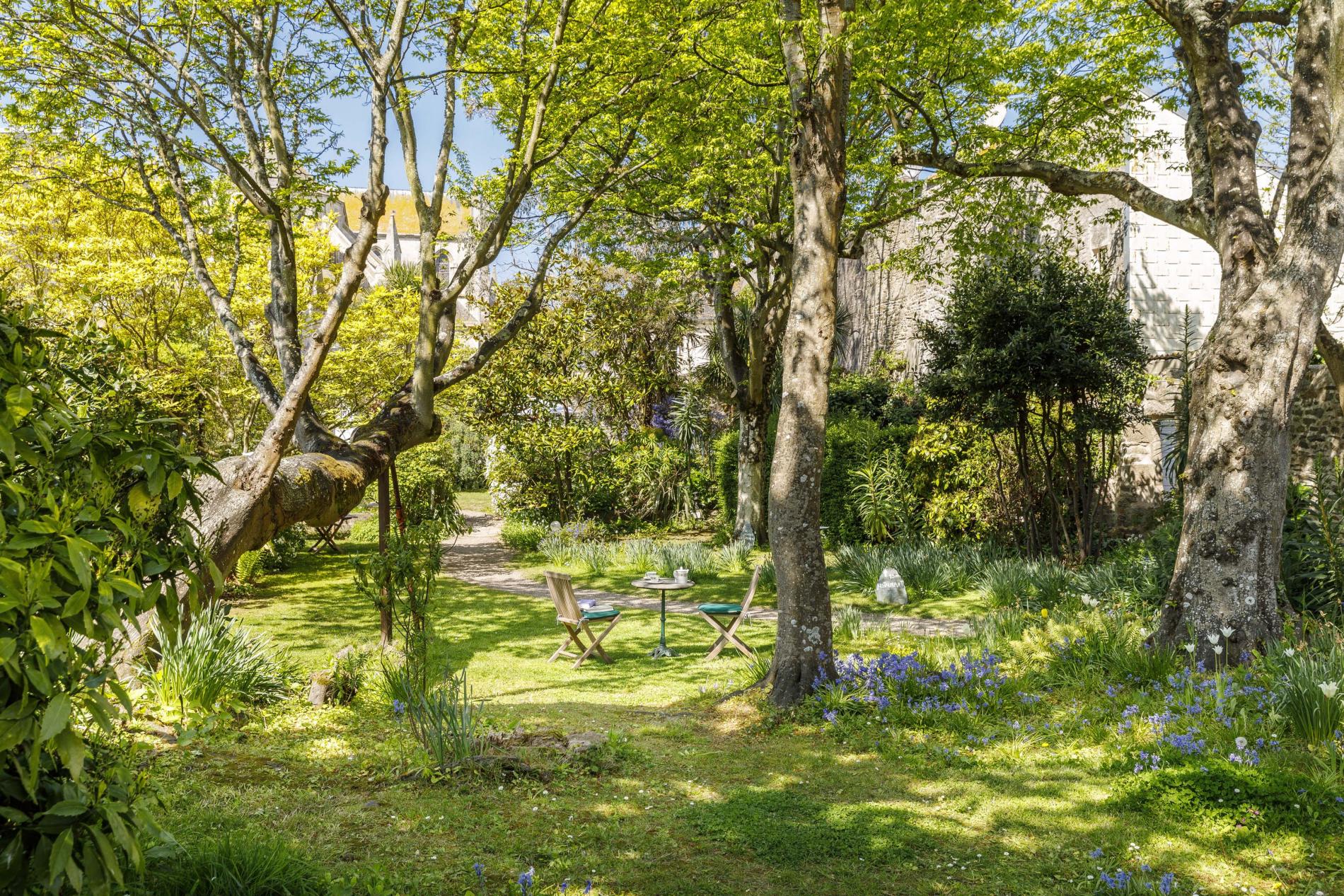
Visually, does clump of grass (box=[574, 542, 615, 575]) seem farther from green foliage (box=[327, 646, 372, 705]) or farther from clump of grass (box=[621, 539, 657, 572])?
green foliage (box=[327, 646, 372, 705])

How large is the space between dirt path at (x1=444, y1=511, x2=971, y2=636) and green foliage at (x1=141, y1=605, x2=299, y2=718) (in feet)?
16.7

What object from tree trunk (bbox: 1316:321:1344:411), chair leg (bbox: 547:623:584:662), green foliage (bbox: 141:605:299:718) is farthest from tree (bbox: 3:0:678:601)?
tree trunk (bbox: 1316:321:1344:411)

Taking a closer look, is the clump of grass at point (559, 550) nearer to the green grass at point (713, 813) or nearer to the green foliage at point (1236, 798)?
the green grass at point (713, 813)

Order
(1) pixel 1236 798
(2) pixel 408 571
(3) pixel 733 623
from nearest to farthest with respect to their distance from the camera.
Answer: (1) pixel 1236 798 → (2) pixel 408 571 → (3) pixel 733 623

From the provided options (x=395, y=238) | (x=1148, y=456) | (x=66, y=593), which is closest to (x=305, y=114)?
(x=66, y=593)

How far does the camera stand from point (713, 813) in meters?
4.61

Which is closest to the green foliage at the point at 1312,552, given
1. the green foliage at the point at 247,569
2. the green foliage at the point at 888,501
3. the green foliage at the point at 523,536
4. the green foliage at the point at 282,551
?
the green foliage at the point at 888,501

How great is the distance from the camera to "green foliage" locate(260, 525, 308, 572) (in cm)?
1398

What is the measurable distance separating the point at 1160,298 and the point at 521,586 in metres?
12.7

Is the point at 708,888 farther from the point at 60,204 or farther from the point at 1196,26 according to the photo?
the point at 60,204

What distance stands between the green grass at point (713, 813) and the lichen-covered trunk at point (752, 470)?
31.0 feet

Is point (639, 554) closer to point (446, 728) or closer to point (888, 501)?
point (888, 501)

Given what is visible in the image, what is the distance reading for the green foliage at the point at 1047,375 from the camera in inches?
462

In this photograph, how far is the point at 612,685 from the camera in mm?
7977
